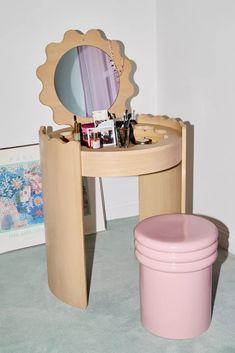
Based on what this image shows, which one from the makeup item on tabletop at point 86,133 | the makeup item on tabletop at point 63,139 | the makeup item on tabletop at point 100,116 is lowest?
the makeup item on tabletop at point 63,139

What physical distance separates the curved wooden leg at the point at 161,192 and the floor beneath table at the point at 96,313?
0.76 ft

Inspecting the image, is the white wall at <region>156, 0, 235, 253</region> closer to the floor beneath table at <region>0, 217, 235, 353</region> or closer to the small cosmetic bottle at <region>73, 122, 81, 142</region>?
the floor beneath table at <region>0, 217, 235, 353</region>

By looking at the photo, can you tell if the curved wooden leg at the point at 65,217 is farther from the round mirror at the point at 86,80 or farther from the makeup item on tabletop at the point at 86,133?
the round mirror at the point at 86,80

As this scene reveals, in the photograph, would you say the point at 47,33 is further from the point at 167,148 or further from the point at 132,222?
the point at 132,222

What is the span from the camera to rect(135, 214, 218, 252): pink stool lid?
1544mm

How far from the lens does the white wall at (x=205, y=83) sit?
82.3 inches

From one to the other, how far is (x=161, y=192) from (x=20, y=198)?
664 millimetres

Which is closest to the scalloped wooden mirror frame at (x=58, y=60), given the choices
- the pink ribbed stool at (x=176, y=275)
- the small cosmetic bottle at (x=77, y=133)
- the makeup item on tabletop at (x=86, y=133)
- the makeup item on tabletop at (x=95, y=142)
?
the makeup item on tabletop at (x=86, y=133)

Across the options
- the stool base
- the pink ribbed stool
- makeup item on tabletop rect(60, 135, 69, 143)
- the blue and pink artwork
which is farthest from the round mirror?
the stool base

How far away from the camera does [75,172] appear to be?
5.67 feet

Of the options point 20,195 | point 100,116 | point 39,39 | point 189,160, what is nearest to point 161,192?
point 189,160

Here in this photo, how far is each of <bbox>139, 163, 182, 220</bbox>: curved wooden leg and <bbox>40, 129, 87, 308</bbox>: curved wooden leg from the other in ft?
1.73

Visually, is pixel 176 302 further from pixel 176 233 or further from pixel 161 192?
pixel 161 192

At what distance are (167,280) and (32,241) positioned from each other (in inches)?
38.3
